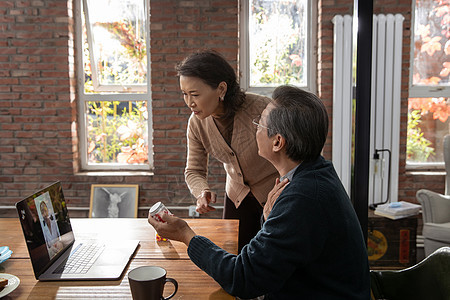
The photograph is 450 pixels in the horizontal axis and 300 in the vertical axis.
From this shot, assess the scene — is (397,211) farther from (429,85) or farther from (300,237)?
(300,237)

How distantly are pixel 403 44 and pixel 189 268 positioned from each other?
3078 millimetres

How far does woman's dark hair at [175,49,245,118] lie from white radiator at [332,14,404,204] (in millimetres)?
1756

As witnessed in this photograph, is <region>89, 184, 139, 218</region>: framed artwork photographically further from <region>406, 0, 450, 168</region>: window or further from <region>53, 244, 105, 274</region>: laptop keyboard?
<region>406, 0, 450, 168</region>: window

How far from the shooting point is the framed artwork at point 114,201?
12.0 feet

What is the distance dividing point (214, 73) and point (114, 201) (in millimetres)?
2179

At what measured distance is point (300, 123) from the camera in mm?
1123

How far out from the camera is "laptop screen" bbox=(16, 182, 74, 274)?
1.20 meters

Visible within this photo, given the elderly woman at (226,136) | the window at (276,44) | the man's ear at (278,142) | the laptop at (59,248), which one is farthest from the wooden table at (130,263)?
the window at (276,44)

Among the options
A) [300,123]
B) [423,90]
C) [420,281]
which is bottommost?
[420,281]

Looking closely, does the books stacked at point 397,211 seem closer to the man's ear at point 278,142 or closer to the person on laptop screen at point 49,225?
the man's ear at point 278,142

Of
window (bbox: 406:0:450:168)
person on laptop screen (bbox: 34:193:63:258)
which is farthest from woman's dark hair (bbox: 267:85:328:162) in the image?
window (bbox: 406:0:450:168)

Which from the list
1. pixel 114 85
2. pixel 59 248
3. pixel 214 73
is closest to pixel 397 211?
pixel 214 73

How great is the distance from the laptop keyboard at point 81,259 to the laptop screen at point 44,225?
0.04 m

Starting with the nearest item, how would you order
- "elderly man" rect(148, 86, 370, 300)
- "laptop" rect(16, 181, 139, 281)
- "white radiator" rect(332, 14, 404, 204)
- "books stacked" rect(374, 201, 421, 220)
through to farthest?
"elderly man" rect(148, 86, 370, 300) → "laptop" rect(16, 181, 139, 281) → "books stacked" rect(374, 201, 421, 220) → "white radiator" rect(332, 14, 404, 204)
